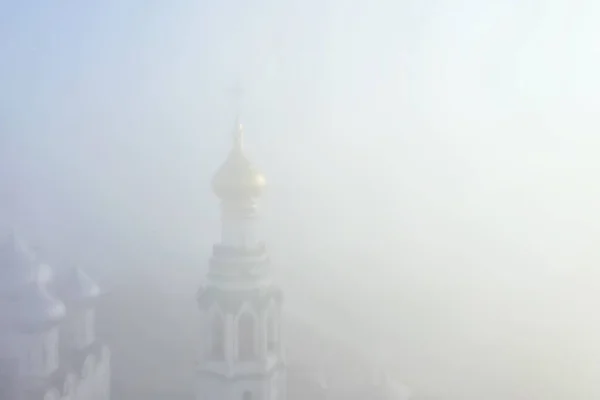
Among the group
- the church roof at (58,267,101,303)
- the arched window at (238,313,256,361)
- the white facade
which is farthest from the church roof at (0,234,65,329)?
the arched window at (238,313,256,361)

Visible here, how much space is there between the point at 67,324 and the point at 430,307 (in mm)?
2261

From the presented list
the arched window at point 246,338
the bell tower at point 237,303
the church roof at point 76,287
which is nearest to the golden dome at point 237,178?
the bell tower at point 237,303

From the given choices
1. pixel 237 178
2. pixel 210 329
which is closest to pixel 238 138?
pixel 237 178

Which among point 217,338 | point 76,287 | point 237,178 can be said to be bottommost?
point 217,338

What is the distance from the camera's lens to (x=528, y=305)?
4.95 metres

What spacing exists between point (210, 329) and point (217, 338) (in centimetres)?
6

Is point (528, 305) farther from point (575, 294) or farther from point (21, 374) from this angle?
point (21, 374)

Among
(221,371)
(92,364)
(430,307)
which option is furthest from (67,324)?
(430,307)

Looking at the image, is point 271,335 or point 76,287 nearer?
point 271,335

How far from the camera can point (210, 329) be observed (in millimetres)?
3734

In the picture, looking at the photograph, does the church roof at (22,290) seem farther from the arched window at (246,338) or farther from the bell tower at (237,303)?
the arched window at (246,338)

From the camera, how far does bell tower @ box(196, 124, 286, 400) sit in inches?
145

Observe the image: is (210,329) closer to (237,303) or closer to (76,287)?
(237,303)

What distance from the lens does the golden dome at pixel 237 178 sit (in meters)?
3.69
